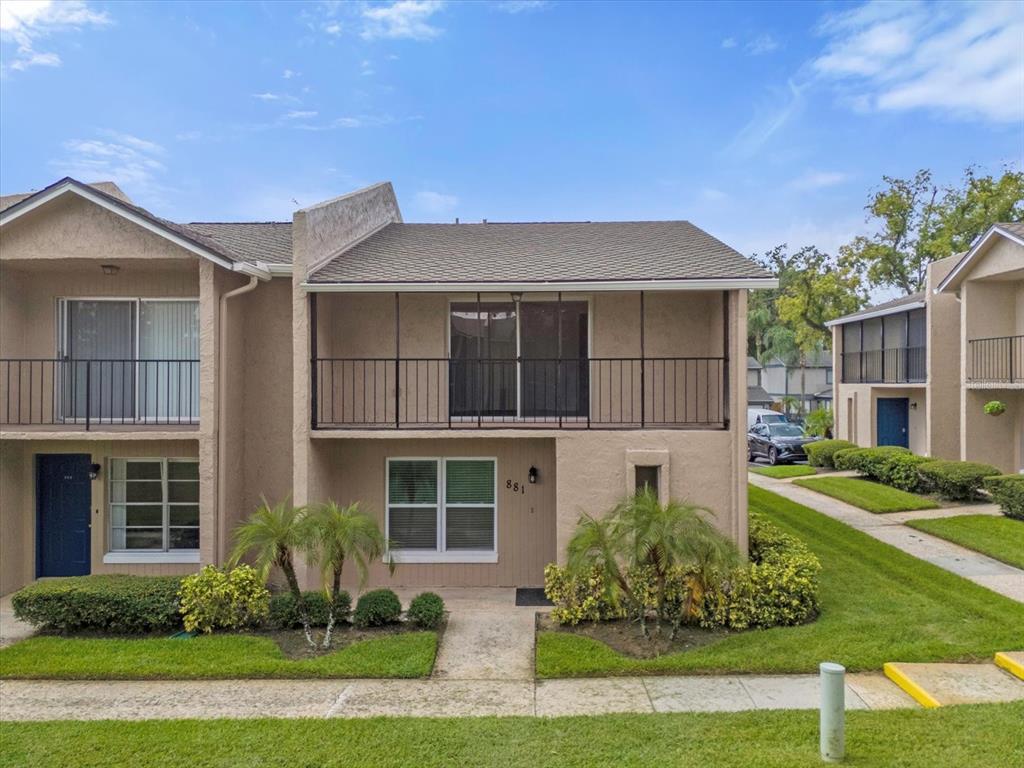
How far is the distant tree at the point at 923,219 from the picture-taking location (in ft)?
98.1

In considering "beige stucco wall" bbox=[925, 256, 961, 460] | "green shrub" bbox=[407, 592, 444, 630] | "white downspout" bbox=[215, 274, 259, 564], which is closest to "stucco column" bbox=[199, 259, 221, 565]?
"white downspout" bbox=[215, 274, 259, 564]

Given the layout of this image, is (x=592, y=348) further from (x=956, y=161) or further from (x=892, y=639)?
(x=956, y=161)

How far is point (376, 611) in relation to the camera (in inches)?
328

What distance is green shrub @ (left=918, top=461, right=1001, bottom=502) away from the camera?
50.1 feet

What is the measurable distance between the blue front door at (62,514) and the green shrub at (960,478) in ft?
62.9

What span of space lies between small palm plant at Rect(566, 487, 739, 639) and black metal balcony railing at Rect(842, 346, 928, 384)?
1648 centimetres

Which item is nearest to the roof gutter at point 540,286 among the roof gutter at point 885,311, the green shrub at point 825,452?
the roof gutter at point 885,311

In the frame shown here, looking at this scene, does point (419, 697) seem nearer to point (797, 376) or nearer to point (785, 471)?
point (785, 471)

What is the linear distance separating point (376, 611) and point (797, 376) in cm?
5018

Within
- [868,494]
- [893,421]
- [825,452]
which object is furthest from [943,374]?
[868,494]

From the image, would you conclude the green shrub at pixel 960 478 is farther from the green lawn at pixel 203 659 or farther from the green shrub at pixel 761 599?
the green lawn at pixel 203 659

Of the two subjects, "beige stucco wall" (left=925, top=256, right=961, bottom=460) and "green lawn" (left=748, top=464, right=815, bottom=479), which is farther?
"green lawn" (left=748, top=464, right=815, bottom=479)

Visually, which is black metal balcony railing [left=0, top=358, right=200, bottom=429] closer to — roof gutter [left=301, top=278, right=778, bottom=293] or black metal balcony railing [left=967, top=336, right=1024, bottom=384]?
roof gutter [left=301, top=278, right=778, bottom=293]

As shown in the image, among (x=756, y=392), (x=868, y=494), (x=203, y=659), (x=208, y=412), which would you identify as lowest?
(x=203, y=659)
